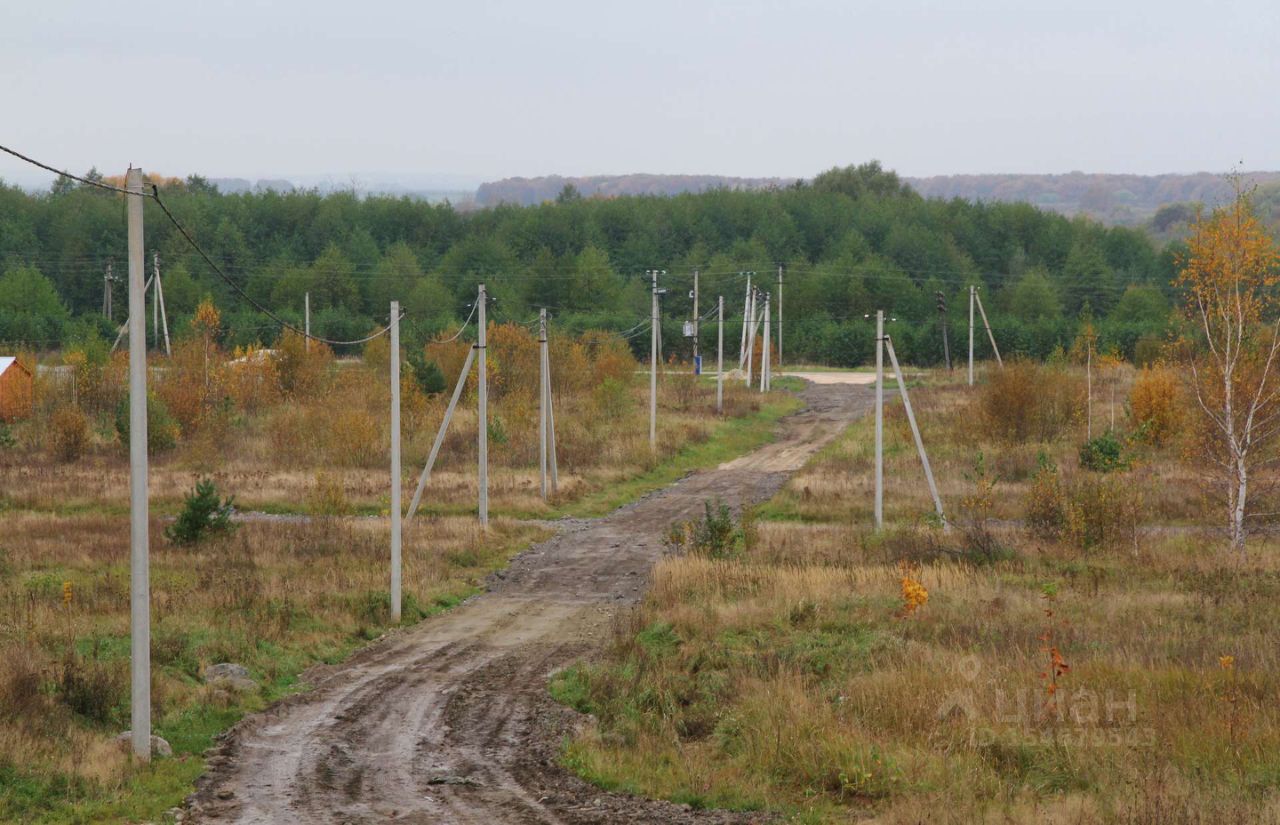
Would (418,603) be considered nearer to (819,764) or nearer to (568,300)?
(819,764)

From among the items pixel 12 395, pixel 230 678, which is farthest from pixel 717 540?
pixel 12 395

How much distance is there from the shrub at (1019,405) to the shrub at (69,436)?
30053 millimetres

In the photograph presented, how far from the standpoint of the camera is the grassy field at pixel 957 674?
10695mm

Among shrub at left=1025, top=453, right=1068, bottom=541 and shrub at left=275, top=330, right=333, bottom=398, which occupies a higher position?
shrub at left=275, top=330, right=333, bottom=398

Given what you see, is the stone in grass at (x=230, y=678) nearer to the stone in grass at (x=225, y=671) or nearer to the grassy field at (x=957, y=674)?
the stone in grass at (x=225, y=671)

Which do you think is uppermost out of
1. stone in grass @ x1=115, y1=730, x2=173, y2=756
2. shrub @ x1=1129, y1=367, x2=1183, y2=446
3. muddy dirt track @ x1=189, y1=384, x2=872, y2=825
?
shrub @ x1=1129, y1=367, x2=1183, y2=446

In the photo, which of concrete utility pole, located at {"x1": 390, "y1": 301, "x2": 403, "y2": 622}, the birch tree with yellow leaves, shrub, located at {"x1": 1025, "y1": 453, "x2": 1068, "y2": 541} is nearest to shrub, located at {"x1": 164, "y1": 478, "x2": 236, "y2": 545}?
concrete utility pole, located at {"x1": 390, "y1": 301, "x2": 403, "y2": 622}

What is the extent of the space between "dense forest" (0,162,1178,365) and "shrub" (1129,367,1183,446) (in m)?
43.2

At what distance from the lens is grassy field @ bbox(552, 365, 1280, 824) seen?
1070 centimetres

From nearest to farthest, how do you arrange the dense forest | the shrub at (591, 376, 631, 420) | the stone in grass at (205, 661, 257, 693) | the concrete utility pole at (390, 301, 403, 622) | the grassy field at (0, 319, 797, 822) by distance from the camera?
the grassy field at (0, 319, 797, 822) < the stone in grass at (205, 661, 257, 693) < the concrete utility pole at (390, 301, 403, 622) < the shrub at (591, 376, 631, 420) < the dense forest

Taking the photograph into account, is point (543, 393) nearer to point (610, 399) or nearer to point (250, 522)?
point (250, 522)

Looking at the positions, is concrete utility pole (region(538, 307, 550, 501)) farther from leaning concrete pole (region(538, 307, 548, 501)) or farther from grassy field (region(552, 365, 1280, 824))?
grassy field (region(552, 365, 1280, 824))

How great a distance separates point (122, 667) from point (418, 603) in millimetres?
6506

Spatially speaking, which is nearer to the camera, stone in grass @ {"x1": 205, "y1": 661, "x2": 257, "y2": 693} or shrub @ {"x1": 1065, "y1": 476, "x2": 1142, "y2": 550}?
stone in grass @ {"x1": 205, "y1": 661, "x2": 257, "y2": 693}
